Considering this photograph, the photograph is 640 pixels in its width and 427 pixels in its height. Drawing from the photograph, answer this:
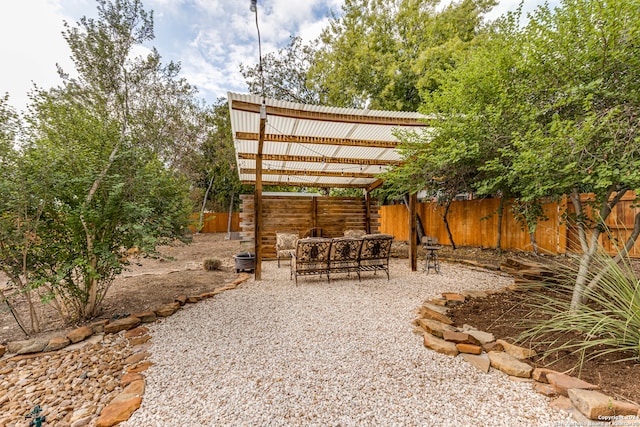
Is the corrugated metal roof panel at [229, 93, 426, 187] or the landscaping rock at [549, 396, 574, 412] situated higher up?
the corrugated metal roof panel at [229, 93, 426, 187]

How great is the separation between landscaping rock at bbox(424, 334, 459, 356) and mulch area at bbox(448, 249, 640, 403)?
547mm

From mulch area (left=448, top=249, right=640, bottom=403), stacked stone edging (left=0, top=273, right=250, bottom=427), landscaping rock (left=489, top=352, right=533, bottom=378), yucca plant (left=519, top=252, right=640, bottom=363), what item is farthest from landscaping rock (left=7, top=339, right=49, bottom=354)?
yucca plant (left=519, top=252, right=640, bottom=363)

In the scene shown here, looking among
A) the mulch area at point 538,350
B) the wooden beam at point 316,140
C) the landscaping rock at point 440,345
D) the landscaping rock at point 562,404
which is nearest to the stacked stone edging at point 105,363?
the landscaping rock at point 440,345

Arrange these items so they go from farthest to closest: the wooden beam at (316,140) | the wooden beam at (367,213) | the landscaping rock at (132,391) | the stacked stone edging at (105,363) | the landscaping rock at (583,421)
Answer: the wooden beam at (367,213), the wooden beam at (316,140), the landscaping rock at (132,391), the stacked stone edging at (105,363), the landscaping rock at (583,421)

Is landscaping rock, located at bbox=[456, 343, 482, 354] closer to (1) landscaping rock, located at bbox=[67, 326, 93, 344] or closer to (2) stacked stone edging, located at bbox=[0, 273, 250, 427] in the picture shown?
(2) stacked stone edging, located at bbox=[0, 273, 250, 427]

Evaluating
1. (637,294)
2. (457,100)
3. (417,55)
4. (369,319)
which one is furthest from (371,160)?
(417,55)

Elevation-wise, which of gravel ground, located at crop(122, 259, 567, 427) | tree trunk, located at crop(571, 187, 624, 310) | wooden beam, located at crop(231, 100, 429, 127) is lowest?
gravel ground, located at crop(122, 259, 567, 427)

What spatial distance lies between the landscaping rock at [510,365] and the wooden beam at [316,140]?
3.93 m

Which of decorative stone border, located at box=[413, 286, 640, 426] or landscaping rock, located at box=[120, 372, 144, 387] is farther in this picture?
landscaping rock, located at box=[120, 372, 144, 387]

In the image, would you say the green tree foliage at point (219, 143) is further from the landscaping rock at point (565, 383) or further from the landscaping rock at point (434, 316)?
the landscaping rock at point (565, 383)

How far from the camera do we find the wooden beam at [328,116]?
147 inches

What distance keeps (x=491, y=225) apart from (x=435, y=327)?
6.61 meters

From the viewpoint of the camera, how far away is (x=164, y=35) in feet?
16.6

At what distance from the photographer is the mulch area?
5.73 ft
